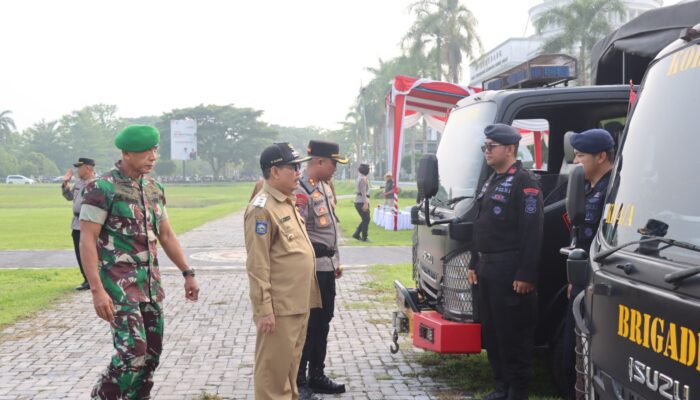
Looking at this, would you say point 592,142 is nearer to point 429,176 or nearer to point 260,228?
point 429,176

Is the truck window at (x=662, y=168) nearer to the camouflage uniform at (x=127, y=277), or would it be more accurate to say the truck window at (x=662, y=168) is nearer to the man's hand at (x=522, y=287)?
the man's hand at (x=522, y=287)

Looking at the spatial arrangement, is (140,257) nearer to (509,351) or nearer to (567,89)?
(509,351)

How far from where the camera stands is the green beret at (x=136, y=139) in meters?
4.48

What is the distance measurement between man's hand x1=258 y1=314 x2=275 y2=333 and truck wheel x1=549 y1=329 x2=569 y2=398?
2.16m

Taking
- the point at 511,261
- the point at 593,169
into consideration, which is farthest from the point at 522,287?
the point at 593,169

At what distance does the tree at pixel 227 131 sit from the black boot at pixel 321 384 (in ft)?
348

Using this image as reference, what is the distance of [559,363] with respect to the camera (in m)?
5.23

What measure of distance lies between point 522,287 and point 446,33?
4645cm

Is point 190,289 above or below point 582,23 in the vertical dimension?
below

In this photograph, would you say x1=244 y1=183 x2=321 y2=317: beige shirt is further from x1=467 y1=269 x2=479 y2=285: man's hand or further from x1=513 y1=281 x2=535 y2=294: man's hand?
x1=513 y1=281 x2=535 y2=294: man's hand

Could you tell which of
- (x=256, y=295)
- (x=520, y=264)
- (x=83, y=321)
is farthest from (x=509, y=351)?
(x=83, y=321)

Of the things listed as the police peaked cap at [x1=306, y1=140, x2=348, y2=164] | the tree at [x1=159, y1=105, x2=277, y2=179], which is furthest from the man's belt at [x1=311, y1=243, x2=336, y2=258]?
the tree at [x1=159, y1=105, x2=277, y2=179]

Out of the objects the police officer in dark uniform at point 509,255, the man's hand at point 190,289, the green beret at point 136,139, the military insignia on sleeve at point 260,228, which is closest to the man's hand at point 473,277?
the police officer in dark uniform at point 509,255

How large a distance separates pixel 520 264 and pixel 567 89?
1.50m
